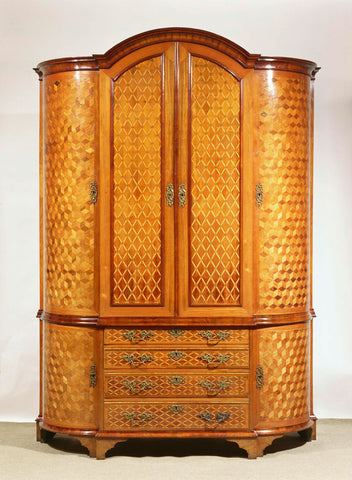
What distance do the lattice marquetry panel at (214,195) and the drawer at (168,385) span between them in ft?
1.37

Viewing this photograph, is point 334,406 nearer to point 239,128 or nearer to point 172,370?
point 172,370

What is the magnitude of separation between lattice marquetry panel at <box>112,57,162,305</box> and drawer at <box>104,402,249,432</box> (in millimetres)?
561

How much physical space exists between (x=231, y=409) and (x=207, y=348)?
0.35m

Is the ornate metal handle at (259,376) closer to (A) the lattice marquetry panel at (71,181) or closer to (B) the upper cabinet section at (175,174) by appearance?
(B) the upper cabinet section at (175,174)

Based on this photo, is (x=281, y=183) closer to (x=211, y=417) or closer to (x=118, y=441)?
(x=211, y=417)

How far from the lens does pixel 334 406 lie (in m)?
5.46

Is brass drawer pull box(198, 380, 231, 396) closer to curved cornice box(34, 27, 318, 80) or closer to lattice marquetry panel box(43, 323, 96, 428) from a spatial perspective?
lattice marquetry panel box(43, 323, 96, 428)

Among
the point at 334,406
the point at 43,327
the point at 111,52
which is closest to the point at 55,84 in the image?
the point at 111,52

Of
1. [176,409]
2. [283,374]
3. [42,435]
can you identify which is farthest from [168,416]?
[42,435]

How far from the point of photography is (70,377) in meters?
4.59

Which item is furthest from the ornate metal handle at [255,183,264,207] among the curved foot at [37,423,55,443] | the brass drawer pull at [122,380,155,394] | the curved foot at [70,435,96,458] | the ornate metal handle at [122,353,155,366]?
the curved foot at [37,423,55,443]

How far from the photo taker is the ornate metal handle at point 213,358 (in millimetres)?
4484

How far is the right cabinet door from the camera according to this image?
4.48m

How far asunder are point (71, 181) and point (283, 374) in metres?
1.59
